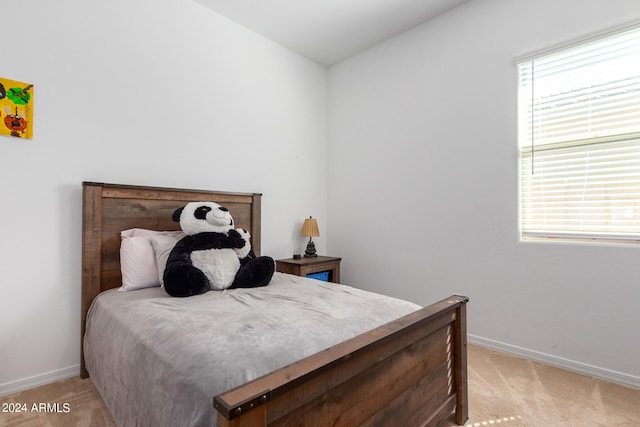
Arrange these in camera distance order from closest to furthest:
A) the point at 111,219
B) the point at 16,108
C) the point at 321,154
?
the point at 16,108 → the point at 111,219 → the point at 321,154

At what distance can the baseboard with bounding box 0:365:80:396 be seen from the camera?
1860 millimetres

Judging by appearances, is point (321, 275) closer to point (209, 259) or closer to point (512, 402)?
point (209, 259)

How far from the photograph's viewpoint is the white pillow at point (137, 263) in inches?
80.0

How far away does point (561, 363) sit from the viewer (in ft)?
7.27

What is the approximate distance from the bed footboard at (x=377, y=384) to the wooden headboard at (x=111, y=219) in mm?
1819

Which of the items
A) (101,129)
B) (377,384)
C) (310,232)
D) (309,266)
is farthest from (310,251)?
(377,384)

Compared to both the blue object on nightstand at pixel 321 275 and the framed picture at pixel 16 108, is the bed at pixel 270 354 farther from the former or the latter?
the blue object on nightstand at pixel 321 275

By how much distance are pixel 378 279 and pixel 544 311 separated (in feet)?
4.67

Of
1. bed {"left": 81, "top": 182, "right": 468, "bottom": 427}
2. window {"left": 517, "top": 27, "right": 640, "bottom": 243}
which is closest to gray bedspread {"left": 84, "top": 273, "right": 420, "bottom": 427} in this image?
bed {"left": 81, "top": 182, "right": 468, "bottom": 427}

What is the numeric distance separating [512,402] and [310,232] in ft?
6.96

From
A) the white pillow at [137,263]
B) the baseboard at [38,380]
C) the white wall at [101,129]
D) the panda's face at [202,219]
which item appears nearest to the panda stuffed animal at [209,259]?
the panda's face at [202,219]

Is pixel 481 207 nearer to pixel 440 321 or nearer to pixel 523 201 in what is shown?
pixel 523 201

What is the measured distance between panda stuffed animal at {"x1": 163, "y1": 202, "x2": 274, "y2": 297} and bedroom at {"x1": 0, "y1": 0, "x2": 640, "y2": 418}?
0.59m

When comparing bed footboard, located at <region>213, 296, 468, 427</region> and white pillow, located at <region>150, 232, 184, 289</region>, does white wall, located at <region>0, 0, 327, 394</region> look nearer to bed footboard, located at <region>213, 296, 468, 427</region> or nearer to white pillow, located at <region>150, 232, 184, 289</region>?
white pillow, located at <region>150, 232, 184, 289</region>
